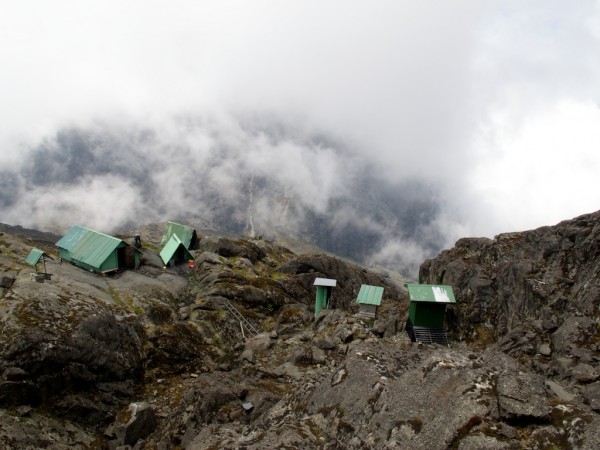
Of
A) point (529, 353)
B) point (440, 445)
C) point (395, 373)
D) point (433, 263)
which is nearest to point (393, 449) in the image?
point (440, 445)

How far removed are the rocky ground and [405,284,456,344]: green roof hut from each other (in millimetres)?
1923

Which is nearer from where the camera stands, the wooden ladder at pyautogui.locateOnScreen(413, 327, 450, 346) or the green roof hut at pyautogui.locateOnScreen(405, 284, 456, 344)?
the wooden ladder at pyautogui.locateOnScreen(413, 327, 450, 346)

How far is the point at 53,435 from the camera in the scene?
84.2ft

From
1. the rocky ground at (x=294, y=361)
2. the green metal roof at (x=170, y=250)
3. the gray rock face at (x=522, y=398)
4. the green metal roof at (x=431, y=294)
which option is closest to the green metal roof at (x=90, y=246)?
the rocky ground at (x=294, y=361)

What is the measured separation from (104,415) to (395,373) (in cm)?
2269

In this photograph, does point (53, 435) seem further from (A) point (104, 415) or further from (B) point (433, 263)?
(B) point (433, 263)

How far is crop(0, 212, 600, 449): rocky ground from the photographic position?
12562mm

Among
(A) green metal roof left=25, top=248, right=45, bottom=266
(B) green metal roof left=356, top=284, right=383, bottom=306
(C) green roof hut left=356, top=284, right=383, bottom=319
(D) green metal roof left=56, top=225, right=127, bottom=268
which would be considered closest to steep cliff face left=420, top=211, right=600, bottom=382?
(B) green metal roof left=356, top=284, right=383, bottom=306

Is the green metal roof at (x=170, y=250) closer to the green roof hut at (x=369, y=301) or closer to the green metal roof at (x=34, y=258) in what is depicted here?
the green metal roof at (x=34, y=258)

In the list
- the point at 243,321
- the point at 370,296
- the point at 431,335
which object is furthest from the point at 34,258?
the point at 431,335

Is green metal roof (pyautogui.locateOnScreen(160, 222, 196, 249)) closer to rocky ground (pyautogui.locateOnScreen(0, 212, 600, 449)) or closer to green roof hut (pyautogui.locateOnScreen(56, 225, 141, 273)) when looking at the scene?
rocky ground (pyautogui.locateOnScreen(0, 212, 600, 449))

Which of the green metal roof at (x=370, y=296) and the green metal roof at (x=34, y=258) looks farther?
the green metal roof at (x=370, y=296)

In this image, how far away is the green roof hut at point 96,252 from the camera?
166 ft

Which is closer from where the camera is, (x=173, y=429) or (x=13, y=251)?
(x=173, y=429)
